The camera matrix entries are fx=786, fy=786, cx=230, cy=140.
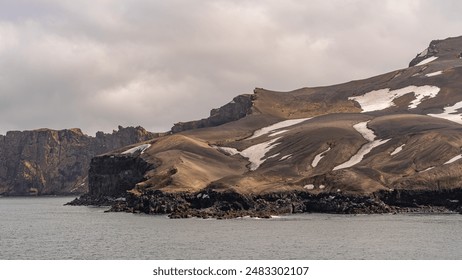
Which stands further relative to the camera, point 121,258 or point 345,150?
point 345,150

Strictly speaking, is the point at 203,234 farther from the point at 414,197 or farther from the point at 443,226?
the point at 414,197

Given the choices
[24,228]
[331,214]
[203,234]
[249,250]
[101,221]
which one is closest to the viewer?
[249,250]

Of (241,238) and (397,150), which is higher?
(397,150)

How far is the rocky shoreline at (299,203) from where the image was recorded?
497 ft

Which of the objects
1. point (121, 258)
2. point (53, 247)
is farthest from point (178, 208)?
point (121, 258)

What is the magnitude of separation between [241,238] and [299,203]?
58958mm

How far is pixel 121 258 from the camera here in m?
82.2

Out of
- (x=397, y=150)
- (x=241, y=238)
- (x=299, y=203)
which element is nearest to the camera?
(x=241, y=238)

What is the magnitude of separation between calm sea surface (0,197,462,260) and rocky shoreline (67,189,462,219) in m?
12.0

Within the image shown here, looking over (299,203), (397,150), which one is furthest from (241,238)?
(397,150)

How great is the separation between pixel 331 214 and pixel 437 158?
36577 millimetres

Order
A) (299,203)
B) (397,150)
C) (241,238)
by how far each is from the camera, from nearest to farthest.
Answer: (241,238)
(299,203)
(397,150)

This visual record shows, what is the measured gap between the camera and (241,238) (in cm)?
10075

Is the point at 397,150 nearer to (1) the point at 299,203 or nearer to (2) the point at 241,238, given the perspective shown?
(1) the point at 299,203
